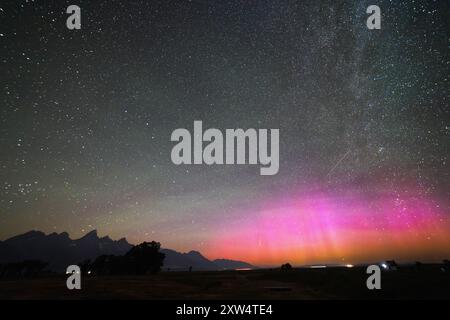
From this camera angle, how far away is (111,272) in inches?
2079
